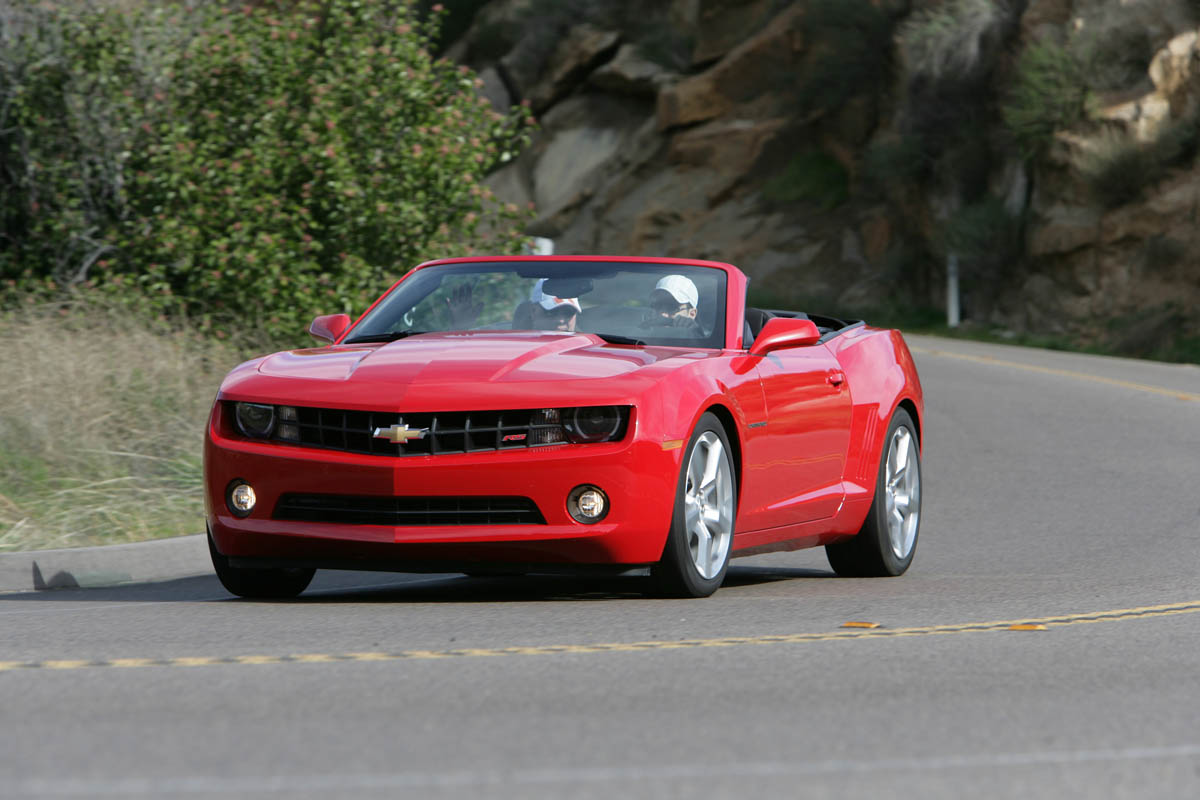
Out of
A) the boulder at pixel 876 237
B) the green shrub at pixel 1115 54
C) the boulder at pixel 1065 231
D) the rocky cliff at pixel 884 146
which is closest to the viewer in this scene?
the rocky cliff at pixel 884 146

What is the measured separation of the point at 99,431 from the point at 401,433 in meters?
4.95

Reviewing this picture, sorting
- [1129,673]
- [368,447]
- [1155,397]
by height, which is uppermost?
[368,447]

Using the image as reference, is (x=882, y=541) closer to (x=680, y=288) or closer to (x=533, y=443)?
(x=680, y=288)

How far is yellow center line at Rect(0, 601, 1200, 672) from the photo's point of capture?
5730mm

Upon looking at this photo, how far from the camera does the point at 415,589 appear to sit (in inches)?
334

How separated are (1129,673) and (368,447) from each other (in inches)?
111

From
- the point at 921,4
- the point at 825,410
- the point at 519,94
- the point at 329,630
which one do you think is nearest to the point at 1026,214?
the point at 921,4

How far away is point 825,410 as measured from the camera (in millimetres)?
8492

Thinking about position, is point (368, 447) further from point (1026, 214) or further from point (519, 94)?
point (519, 94)

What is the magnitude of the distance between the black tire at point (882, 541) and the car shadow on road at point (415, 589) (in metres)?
0.19

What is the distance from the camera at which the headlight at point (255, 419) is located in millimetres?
7278

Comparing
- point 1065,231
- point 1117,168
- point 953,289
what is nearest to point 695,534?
point 1117,168

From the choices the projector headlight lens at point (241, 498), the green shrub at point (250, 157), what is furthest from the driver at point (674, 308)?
the green shrub at point (250, 157)

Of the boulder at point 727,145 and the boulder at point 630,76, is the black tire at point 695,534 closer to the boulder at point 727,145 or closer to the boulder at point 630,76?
the boulder at point 727,145
